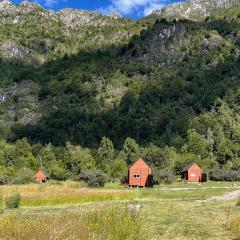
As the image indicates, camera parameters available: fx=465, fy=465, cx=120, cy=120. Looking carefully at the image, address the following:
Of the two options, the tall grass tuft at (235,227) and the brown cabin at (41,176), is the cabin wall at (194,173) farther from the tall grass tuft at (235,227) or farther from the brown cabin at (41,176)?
the tall grass tuft at (235,227)

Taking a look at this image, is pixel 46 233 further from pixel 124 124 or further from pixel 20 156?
pixel 124 124

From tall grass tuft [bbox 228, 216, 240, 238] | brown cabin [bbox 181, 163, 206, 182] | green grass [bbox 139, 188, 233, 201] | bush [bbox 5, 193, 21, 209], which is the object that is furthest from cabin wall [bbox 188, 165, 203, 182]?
tall grass tuft [bbox 228, 216, 240, 238]

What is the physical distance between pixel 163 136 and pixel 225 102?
40.1 m

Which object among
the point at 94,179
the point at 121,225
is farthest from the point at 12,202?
the point at 94,179

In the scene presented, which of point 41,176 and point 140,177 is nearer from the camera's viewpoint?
point 140,177

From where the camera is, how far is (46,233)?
1296cm

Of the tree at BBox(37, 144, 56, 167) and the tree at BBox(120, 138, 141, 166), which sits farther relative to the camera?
the tree at BBox(120, 138, 141, 166)

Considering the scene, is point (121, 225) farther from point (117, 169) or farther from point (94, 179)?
point (117, 169)

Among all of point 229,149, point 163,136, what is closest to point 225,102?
point 163,136

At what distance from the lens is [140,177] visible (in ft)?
267

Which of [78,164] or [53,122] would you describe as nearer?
[78,164]

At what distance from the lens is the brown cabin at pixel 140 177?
80.7 meters

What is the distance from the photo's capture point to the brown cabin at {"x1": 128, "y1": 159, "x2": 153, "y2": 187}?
8074 cm

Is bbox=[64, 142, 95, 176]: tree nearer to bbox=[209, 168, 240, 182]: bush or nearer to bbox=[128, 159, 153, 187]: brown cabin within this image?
bbox=[128, 159, 153, 187]: brown cabin
